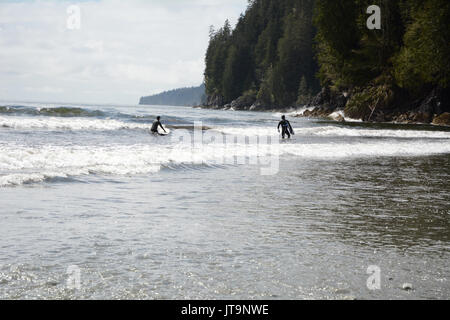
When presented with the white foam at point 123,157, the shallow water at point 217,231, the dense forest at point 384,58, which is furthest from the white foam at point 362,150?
the dense forest at point 384,58

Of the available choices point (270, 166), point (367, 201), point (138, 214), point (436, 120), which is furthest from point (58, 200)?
point (436, 120)

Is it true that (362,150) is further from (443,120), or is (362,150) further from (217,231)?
(443,120)

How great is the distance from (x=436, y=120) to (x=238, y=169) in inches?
1483

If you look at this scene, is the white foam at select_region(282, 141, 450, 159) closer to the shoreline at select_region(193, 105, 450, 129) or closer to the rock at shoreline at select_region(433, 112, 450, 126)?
the shoreline at select_region(193, 105, 450, 129)

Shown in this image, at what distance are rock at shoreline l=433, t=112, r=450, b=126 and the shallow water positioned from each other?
Result: 34397 millimetres

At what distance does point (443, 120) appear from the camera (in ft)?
144

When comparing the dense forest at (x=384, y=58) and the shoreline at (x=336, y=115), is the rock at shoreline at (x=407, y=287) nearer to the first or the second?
the shoreline at (x=336, y=115)

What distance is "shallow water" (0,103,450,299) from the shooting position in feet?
13.9

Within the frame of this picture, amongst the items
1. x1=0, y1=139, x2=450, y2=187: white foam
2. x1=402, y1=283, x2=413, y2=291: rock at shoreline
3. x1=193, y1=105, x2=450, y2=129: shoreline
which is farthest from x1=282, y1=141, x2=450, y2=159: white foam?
x1=193, y1=105, x2=450, y2=129: shoreline

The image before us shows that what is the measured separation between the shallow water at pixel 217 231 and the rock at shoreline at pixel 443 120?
34.4m

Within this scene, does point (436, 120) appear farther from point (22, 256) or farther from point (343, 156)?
point (22, 256)

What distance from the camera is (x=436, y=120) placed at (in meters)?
44.9

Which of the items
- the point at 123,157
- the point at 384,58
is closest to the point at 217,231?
the point at 123,157

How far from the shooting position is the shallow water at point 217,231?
13.9ft
